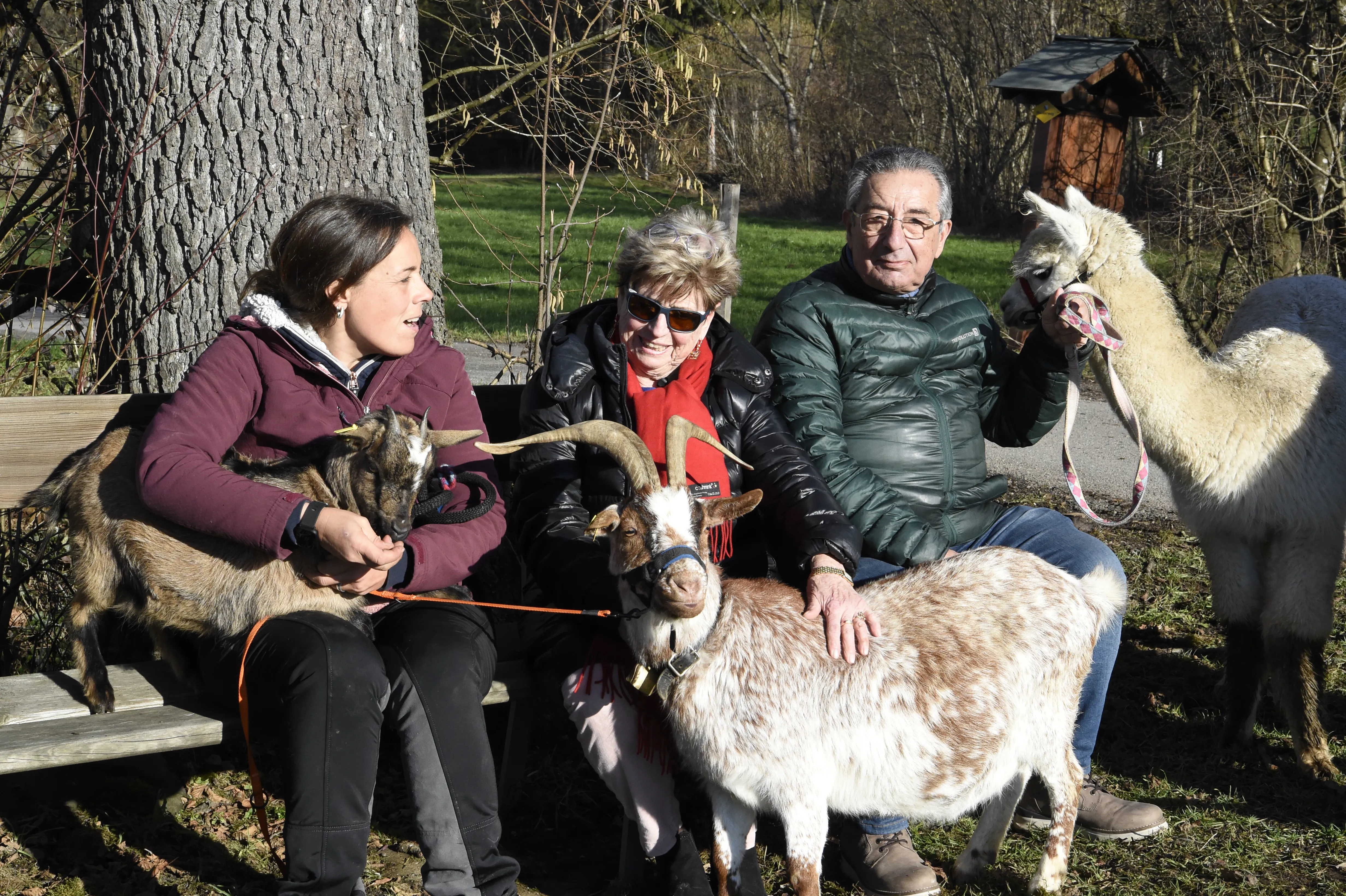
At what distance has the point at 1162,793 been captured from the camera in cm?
404

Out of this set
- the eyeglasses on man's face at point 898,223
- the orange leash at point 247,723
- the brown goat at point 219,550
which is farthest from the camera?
the eyeglasses on man's face at point 898,223

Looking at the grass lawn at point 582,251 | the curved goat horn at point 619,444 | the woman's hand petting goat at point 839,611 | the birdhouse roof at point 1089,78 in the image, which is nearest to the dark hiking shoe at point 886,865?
the woman's hand petting goat at point 839,611

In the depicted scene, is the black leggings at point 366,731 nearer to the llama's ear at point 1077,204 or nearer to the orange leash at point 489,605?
the orange leash at point 489,605

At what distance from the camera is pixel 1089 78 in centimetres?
1027

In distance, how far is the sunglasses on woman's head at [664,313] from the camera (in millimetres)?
3320

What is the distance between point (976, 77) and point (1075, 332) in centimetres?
1940

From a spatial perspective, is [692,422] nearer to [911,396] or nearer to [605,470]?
[605,470]

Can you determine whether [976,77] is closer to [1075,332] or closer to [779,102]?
[779,102]

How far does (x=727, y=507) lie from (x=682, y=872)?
3.48 feet

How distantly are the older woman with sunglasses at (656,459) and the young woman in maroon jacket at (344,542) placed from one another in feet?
0.78

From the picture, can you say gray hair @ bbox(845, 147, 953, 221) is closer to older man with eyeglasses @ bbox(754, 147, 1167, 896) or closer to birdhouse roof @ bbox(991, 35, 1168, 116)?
older man with eyeglasses @ bbox(754, 147, 1167, 896)

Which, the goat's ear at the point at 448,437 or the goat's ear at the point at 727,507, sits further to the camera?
the goat's ear at the point at 448,437

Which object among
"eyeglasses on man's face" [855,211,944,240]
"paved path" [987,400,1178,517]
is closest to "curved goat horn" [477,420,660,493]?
"eyeglasses on man's face" [855,211,944,240]

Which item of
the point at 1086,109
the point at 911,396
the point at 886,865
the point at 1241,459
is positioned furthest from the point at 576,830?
the point at 1086,109
